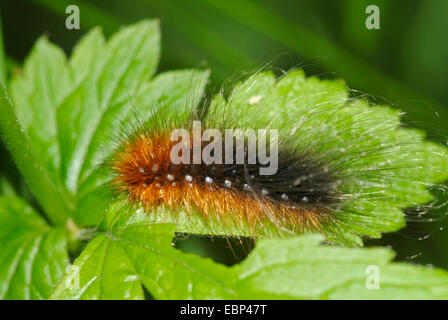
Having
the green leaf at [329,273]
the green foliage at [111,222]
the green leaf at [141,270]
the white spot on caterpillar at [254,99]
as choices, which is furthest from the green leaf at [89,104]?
the green leaf at [329,273]

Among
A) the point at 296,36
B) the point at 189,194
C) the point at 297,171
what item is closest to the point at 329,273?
the point at 297,171

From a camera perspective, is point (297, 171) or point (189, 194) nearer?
point (297, 171)

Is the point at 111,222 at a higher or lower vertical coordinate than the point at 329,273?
higher

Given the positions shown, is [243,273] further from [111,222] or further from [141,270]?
[111,222]

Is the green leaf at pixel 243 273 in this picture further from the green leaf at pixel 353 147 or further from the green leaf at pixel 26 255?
the green leaf at pixel 353 147

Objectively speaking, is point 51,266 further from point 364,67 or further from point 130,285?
point 364,67

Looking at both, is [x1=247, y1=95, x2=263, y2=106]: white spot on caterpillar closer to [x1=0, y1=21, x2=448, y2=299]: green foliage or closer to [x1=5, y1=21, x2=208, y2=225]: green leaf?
[x1=0, y1=21, x2=448, y2=299]: green foliage

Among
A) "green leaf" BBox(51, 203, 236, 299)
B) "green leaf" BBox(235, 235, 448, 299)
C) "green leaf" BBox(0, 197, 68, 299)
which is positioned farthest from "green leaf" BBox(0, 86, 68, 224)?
"green leaf" BBox(235, 235, 448, 299)
